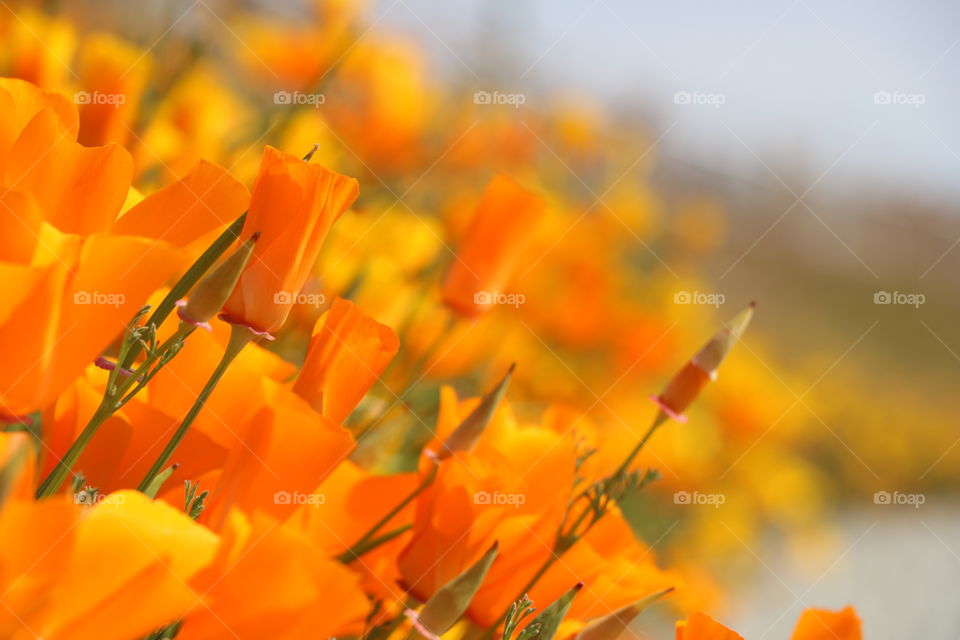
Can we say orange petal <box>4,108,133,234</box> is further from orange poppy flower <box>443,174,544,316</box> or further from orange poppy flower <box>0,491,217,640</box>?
orange poppy flower <box>443,174,544,316</box>

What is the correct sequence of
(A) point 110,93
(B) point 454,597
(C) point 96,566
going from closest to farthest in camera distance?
1. (C) point 96,566
2. (B) point 454,597
3. (A) point 110,93

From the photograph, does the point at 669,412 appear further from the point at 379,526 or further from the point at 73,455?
the point at 73,455

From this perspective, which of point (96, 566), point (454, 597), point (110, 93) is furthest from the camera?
point (110, 93)

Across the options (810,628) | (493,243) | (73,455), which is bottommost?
(73,455)

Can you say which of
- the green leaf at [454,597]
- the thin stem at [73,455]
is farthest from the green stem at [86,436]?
the green leaf at [454,597]

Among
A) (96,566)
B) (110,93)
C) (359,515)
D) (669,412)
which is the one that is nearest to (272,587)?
(96,566)

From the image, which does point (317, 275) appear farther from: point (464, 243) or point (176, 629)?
point (176, 629)
